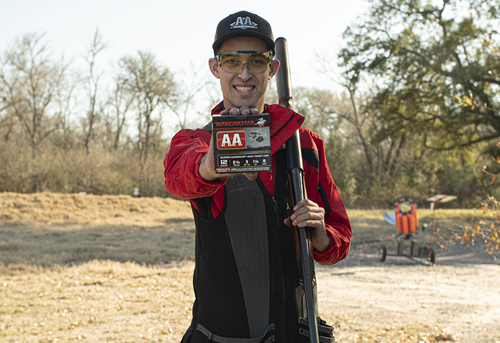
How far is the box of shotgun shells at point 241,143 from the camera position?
137 centimetres

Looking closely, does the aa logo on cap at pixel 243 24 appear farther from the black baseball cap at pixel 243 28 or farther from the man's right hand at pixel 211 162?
the man's right hand at pixel 211 162

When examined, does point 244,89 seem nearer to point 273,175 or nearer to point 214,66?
point 214,66

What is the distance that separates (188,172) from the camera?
1463mm

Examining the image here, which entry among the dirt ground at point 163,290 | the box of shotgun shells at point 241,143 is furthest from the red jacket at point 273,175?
the dirt ground at point 163,290

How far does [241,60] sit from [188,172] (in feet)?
2.04

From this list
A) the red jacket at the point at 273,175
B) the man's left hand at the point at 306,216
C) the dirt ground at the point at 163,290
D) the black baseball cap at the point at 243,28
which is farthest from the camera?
the dirt ground at the point at 163,290

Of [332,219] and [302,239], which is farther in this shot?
[332,219]

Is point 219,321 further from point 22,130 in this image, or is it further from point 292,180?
point 22,130

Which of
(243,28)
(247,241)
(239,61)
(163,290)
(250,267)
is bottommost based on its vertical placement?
(163,290)

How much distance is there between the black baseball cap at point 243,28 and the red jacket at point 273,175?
327 mm

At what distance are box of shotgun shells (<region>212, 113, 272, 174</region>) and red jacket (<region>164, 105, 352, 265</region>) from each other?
0.12 m

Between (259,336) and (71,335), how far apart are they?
4.94 metres

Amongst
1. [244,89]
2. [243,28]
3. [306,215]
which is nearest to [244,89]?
[244,89]

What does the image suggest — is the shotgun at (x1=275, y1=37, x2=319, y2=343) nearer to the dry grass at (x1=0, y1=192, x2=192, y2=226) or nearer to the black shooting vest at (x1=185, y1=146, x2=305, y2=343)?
the black shooting vest at (x1=185, y1=146, x2=305, y2=343)
